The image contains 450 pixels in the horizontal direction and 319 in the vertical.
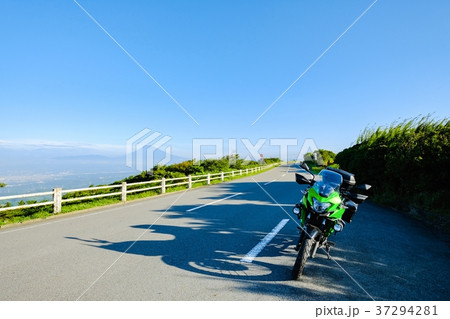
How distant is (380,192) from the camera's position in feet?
35.5

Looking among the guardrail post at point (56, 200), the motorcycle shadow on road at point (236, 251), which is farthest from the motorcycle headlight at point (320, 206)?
the guardrail post at point (56, 200)

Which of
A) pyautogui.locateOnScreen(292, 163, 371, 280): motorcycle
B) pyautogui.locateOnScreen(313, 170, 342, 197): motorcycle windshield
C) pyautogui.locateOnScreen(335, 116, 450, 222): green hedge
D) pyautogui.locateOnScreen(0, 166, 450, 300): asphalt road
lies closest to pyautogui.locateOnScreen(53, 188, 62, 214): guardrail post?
pyautogui.locateOnScreen(0, 166, 450, 300): asphalt road

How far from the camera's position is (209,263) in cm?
379

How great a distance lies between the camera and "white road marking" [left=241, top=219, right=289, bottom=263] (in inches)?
157

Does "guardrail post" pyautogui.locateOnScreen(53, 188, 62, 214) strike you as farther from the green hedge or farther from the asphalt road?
A: the green hedge

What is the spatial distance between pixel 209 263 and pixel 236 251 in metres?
0.71

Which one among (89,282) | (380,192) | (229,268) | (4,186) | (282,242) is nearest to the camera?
(89,282)

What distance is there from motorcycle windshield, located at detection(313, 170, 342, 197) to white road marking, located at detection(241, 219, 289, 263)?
1588mm

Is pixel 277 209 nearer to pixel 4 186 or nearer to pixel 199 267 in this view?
pixel 199 267

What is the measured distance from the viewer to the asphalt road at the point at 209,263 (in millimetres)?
2957
